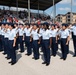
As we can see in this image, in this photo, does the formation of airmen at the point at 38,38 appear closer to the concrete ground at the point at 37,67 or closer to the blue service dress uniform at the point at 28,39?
the blue service dress uniform at the point at 28,39

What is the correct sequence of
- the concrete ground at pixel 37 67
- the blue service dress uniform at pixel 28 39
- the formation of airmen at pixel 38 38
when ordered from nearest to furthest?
the concrete ground at pixel 37 67 < the formation of airmen at pixel 38 38 < the blue service dress uniform at pixel 28 39

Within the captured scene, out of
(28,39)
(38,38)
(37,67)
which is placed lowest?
(37,67)

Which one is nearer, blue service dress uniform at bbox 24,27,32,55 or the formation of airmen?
the formation of airmen

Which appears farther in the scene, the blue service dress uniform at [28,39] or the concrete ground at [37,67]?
the blue service dress uniform at [28,39]

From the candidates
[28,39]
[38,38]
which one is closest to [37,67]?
[38,38]

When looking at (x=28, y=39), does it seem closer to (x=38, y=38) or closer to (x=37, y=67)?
(x=38, y=38)

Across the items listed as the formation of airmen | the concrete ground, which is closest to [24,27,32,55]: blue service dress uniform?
the formation of airmen

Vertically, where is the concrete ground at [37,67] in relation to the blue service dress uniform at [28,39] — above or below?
below

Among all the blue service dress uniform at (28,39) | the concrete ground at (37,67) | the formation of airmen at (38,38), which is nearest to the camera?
the concrete ground at (37,67)

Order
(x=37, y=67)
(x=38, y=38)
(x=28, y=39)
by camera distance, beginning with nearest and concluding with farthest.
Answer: (x=37, y=67) → (x=38, y=38) → (x=28, y=39)

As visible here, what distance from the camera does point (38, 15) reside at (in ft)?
112

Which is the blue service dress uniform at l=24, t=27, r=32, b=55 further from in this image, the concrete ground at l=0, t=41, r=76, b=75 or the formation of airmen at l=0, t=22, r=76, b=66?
the concrete ground at l=0, t=41, r=76, b=75

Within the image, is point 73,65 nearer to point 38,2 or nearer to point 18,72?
point 18,72

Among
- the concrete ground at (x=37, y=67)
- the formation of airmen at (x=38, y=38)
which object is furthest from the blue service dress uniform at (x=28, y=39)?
the concrete ground at (x=37, y=67)
